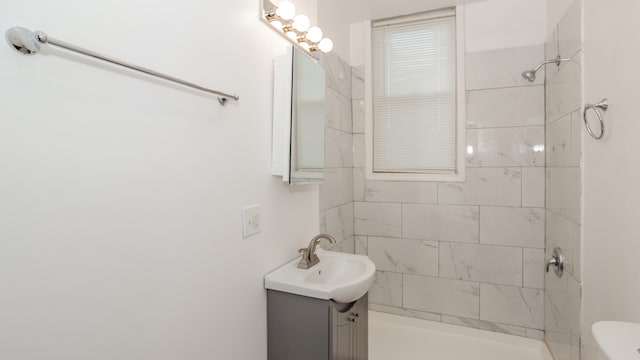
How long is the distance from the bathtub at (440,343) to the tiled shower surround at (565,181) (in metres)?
0.20

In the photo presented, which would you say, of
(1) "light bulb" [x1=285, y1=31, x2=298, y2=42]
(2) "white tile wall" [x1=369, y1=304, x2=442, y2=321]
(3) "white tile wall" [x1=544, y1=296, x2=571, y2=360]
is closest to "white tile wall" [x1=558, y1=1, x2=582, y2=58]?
(1) "light bulb" [x1=285, y1=31, x2=298, y2=42]

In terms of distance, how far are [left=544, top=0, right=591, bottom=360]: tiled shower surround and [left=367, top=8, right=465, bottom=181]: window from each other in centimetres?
59

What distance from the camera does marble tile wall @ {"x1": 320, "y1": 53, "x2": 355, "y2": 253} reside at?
7.59ft

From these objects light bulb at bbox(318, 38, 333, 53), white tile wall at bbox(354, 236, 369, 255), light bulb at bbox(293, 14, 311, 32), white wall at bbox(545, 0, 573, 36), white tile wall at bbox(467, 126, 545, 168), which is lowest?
white tile wall at bbox(354, 236, 369, 255)

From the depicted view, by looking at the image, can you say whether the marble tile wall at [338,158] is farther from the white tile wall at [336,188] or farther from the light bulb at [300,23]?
the light bulb at [300,23]

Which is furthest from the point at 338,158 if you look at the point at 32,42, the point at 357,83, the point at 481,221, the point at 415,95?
the point at 32,42

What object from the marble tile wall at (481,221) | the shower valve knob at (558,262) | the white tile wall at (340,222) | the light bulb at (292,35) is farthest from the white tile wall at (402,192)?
the light bulb at (292,35)

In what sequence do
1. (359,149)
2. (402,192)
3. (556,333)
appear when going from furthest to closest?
(359,149)
(402,192)
(556,333)

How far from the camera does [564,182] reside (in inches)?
75.4

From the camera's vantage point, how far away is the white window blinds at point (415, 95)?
2588mm

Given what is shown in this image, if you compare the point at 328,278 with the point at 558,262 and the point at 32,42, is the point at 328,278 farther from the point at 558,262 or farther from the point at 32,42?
the point at 32,42

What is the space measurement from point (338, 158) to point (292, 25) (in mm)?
1095

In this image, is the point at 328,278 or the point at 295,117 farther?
the point at 328,278

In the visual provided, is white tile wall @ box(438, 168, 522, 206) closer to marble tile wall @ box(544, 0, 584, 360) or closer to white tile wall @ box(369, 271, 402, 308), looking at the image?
marble tile wall @ box(544, 0, 584, 360)
